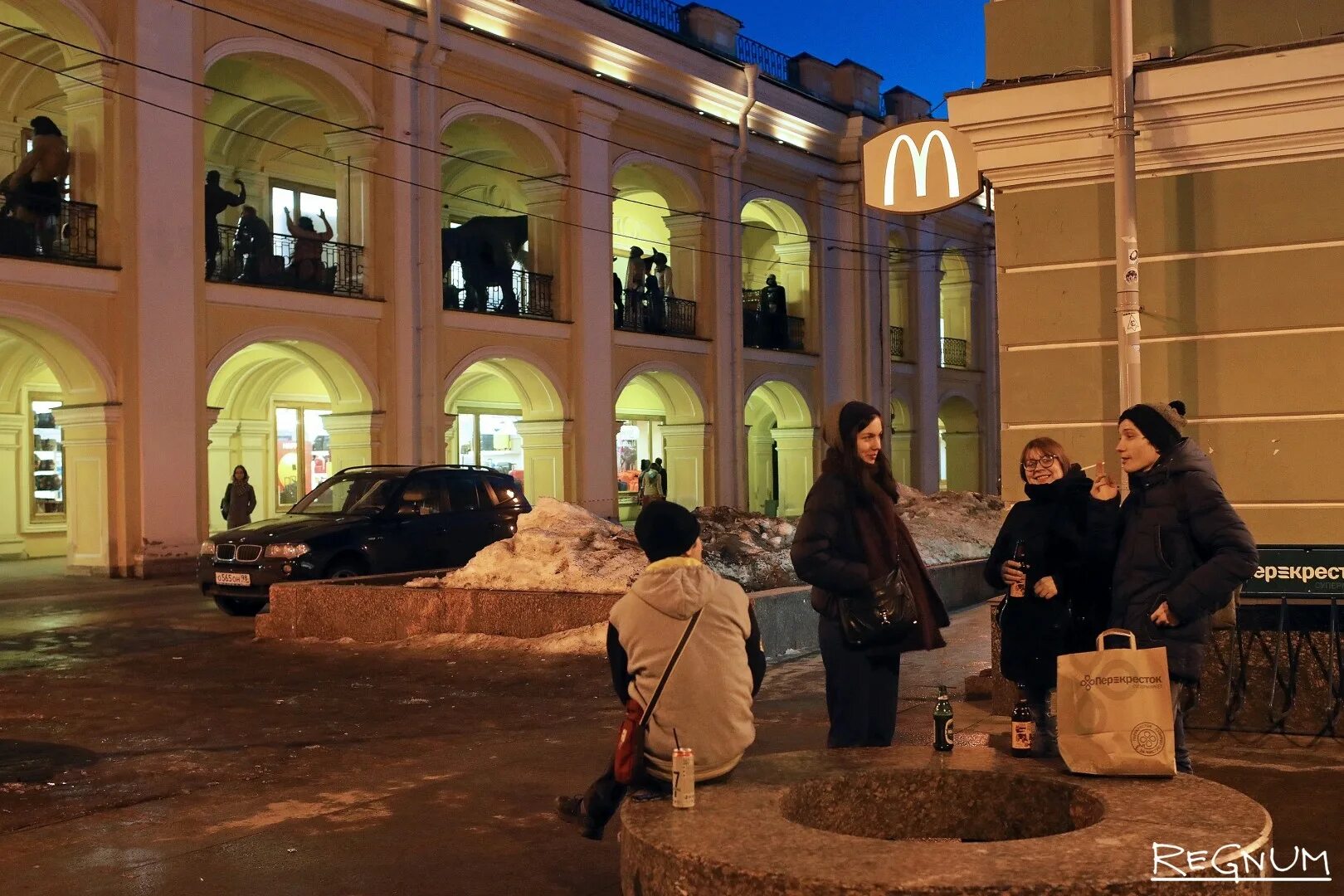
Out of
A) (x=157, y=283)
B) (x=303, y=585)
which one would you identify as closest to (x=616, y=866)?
(x=303, y=585)

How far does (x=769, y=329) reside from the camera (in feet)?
104

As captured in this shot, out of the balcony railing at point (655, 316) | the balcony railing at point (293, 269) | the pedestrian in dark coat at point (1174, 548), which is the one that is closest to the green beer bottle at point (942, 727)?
the pedestrian in dark coat at point (1174, 548)

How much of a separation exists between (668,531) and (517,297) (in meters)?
21.9

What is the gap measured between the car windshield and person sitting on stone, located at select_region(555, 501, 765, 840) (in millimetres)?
11339

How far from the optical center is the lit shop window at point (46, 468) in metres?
23.4

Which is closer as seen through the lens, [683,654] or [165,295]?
[683,654]

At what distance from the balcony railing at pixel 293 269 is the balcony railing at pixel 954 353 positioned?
2007 centimetres

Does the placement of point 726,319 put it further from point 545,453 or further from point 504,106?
point 504,106

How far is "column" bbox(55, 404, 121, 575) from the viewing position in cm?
1883

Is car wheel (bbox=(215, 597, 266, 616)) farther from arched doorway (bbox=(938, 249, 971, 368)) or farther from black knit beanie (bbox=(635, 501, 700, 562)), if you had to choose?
arched doorway (bbox=(938, 249, 971, 368))

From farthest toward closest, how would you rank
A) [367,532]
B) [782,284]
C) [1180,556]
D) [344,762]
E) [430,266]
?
1. [782,284]
2. [430,266]
3. [367,532]
4. [344,762]
5. [1180,556]

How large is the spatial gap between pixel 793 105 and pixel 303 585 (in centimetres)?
2167

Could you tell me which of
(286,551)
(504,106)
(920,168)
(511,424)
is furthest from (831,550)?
(511,424)

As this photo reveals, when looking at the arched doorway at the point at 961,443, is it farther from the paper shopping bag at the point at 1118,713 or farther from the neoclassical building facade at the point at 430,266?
the paper shopping bag at the point at 1118,713
